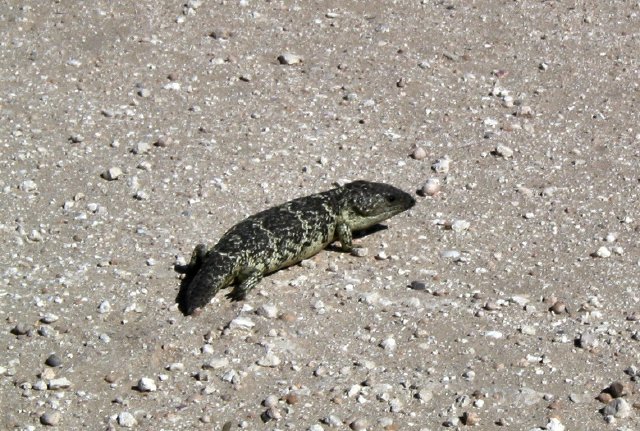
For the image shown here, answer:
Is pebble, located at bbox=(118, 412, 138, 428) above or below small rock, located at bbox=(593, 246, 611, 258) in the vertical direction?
below

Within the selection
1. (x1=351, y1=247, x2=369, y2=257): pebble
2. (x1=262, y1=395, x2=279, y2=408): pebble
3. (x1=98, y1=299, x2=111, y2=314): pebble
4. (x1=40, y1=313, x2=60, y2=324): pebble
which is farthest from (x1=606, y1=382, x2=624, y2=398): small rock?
(x1=40, y1=313, x2=60, y2=324): pebble

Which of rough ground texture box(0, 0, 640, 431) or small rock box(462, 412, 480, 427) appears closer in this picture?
small rock box(462, 412, 480, 427)

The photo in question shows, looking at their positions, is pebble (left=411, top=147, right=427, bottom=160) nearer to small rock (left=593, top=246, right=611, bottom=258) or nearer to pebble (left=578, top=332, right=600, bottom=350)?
small rock (left=593, top=246, right=611, bottom=258)

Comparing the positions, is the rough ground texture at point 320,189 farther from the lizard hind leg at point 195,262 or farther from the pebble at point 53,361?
the lizard hind leg at point 195,262

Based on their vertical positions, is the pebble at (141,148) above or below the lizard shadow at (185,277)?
below

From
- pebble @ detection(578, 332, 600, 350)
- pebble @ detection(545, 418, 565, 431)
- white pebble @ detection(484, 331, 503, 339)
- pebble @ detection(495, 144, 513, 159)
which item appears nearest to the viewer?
pebble @ detection(545, 418, 565, 431)

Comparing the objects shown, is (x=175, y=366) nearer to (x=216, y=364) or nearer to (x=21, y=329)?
(x=216, y=364)

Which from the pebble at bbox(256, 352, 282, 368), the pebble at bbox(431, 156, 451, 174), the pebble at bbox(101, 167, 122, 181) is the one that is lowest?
the pebble at bbox(101, 167, 122, 181)

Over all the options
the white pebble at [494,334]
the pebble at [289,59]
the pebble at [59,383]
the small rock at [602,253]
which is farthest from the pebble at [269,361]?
the pebble at [289,59]
